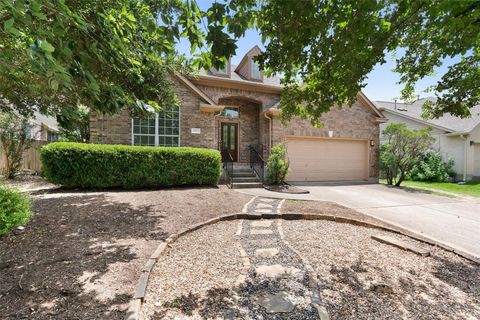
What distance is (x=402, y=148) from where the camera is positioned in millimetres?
12508

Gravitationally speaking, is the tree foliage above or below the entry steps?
above

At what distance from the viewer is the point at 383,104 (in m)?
21.9

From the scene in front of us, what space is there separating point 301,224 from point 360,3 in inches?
162

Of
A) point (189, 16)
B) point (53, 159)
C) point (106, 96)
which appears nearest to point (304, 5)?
point (189, 16)

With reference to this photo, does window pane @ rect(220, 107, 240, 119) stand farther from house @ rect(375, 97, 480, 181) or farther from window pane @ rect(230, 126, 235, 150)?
house @ rect(375, 97, 480, 181)

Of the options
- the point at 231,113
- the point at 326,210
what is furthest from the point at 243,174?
the point at 326,210

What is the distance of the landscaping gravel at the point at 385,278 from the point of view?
258 cm

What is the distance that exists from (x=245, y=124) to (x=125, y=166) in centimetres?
713

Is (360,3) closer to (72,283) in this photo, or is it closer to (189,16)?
(189,16)

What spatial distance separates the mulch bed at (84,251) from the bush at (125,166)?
125cm

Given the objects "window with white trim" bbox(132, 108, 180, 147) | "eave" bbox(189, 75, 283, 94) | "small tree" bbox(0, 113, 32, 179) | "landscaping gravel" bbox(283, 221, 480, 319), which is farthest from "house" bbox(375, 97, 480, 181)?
"small tree" bbox(0, 113, 32, 179)

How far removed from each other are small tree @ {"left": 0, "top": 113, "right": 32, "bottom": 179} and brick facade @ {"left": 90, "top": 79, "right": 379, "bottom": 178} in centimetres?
345

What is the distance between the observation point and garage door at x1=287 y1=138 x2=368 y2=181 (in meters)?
12.7

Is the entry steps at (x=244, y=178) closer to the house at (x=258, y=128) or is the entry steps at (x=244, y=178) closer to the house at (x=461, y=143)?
the house at (x=258, y=128)
